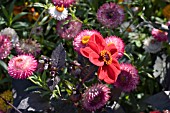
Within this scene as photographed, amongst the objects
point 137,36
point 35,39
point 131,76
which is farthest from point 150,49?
point 35,39

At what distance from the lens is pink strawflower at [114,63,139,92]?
7.13 ft

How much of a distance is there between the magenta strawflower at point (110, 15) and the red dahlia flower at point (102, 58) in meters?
0.50

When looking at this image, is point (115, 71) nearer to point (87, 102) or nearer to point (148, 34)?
point (87, 102)

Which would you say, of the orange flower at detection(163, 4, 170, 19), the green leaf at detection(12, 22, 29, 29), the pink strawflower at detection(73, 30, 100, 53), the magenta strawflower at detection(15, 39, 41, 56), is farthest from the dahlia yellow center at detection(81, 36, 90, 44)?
the orange flower at detection(163, 4, 170, 19)

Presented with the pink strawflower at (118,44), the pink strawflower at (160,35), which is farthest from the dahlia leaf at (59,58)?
the pink strawflower at (160,35)

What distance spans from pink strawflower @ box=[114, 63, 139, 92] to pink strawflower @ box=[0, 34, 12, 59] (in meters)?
0.61

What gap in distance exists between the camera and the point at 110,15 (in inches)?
94.7

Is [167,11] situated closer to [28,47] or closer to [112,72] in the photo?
[28,47]

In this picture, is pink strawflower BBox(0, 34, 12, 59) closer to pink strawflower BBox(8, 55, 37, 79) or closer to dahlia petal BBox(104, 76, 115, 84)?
pink strawflower BBox(8, 55, 37, 79)

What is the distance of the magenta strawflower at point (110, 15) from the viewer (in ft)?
7.80

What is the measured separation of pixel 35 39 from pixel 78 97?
2.36 ft

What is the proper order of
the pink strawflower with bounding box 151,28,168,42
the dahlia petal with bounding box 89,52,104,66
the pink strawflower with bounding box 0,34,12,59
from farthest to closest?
the pink strawflower with bounding box 151,28,168,42
the pink strawflower with bounding box 0,34,12,59
the dahlia petal with bounding box 89,52,104,66

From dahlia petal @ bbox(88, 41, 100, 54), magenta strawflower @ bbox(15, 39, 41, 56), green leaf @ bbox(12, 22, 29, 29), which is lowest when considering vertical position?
magenta strawflower @ bbox(15, 39, 41, 56)

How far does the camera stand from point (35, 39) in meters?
2.58
